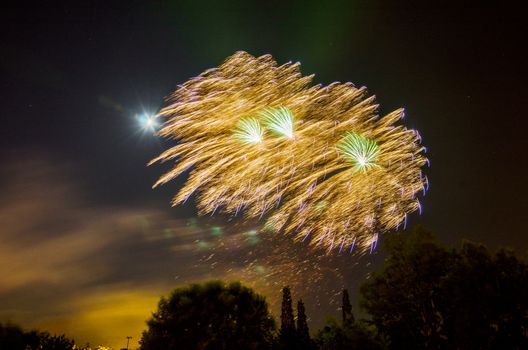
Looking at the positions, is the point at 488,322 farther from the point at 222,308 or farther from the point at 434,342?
the point at 222,308

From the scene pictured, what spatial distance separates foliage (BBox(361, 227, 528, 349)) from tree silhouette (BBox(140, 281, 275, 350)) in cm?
1110

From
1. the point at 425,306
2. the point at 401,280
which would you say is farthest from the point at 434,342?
the point at 401,280

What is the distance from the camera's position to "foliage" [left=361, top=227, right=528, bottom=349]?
114ft

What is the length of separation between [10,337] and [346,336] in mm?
34720

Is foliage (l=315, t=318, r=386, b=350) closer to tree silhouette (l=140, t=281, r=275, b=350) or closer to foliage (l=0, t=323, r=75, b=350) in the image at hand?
tree silhouette (l=140, t=281, r=275, b=350)

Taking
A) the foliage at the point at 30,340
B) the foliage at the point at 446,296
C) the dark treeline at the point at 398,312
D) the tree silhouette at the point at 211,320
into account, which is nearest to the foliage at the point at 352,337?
the dark treeline at the point at 398,312

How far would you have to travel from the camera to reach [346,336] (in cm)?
3662

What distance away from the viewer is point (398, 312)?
4066 centimetres

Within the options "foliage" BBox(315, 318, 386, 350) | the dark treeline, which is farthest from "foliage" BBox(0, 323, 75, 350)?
"foliage" BBox(315, 318, 386, 350)

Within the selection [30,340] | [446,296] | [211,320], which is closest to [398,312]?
[446,296]

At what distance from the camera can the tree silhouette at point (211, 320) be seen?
4350 centimetres

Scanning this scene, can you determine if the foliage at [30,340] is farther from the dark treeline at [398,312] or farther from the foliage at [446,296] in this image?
the foliage at [446,296]

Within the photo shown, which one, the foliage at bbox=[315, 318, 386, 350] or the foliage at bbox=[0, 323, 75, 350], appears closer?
the foliage at bbox=[315, 318, 386, 350]

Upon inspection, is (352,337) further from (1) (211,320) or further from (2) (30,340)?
(2) (30,340)
